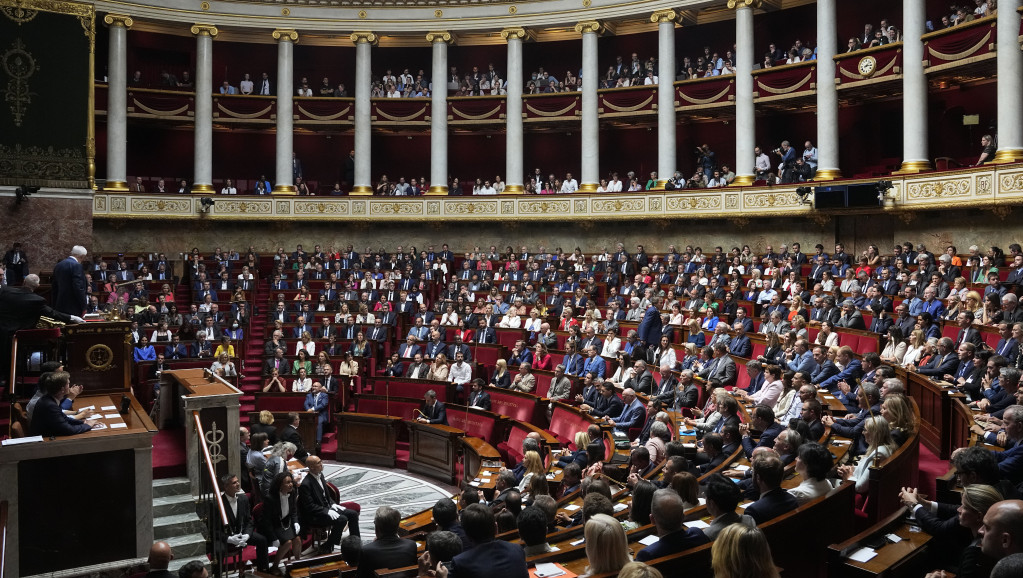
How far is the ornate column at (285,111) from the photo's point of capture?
24.5 m

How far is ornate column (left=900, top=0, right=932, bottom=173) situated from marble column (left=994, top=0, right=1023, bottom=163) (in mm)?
2079

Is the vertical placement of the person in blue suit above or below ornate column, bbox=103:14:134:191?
below

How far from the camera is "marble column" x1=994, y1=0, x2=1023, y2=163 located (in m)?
15.5

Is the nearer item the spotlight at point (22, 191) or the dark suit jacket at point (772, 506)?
the dark suit jacket at point (772, 506)

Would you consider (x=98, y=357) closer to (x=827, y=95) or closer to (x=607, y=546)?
(x=607, y=546)

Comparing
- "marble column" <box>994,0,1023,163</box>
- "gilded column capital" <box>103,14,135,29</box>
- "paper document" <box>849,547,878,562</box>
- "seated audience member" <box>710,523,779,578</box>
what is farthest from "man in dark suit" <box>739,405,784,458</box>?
Answer: "gilded column capital" <box>103,14,135,29</box>

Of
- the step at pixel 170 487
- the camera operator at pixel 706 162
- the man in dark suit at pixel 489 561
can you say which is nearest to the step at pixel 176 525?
the step at pixel 170 487

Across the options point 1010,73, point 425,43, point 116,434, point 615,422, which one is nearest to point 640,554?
point 116,434

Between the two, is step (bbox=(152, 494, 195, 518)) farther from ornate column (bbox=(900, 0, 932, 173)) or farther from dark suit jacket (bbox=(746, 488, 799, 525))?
ornate column (bbox=(900, 0, 932, 173))

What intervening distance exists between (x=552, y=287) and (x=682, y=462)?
41.2 ft

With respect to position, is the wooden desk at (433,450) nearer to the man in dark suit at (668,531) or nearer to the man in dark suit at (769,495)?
the man in dark suit at (769,495)

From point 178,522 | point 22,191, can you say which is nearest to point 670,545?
point 178,522

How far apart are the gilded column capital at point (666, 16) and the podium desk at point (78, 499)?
19221 mm

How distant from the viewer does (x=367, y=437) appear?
13195 mm
